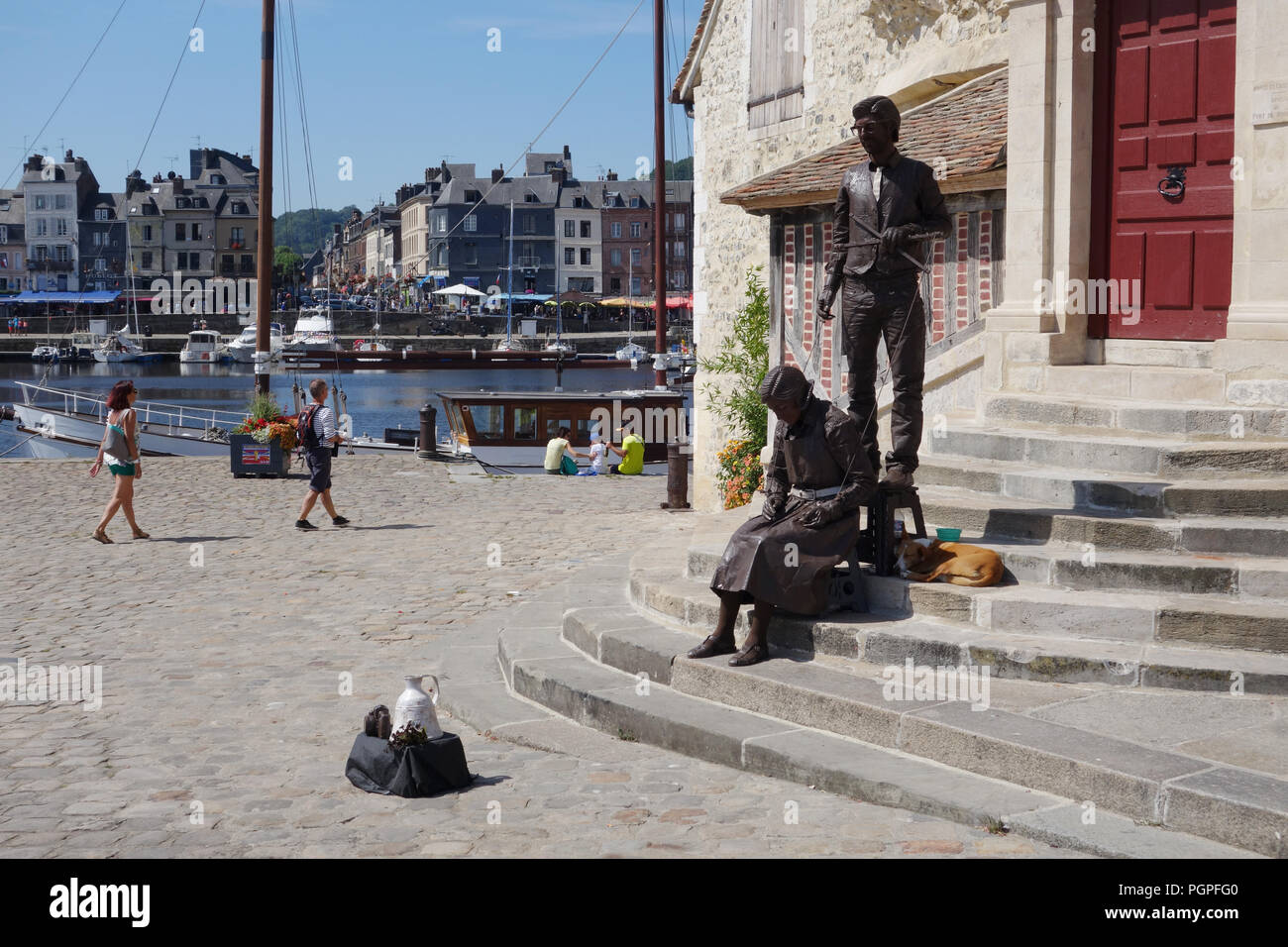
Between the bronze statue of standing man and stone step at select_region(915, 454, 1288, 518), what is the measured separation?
3.18 feet

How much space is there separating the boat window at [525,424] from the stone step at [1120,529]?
923 inches

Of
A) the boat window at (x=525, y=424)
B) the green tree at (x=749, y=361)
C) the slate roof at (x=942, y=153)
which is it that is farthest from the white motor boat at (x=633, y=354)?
the slate roof at (x=942, y=153)

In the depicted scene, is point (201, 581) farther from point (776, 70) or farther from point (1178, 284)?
point (776, 70)

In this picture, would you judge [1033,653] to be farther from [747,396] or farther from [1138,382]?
[747,396]

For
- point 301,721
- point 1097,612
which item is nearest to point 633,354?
point 301,721

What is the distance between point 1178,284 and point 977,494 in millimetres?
2551

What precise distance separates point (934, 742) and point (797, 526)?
1.49 meters

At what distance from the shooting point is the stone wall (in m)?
14.2

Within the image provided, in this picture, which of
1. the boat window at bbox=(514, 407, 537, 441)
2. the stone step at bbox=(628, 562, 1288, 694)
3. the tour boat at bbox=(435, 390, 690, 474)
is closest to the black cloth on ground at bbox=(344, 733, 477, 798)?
the stone step at bbox=(628, 562, 1288, 694)

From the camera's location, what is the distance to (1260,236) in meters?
8.96

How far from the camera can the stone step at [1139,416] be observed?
8.42m

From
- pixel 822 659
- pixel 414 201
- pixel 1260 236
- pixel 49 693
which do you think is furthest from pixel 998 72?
pixel 414 201

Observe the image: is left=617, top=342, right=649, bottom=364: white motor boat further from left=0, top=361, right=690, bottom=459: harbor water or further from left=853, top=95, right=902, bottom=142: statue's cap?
left=853, top=95, right=902, bottom=142: statue's cap

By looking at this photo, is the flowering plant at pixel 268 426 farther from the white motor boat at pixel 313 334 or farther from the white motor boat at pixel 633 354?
the white motor boat at pixel 633 354
